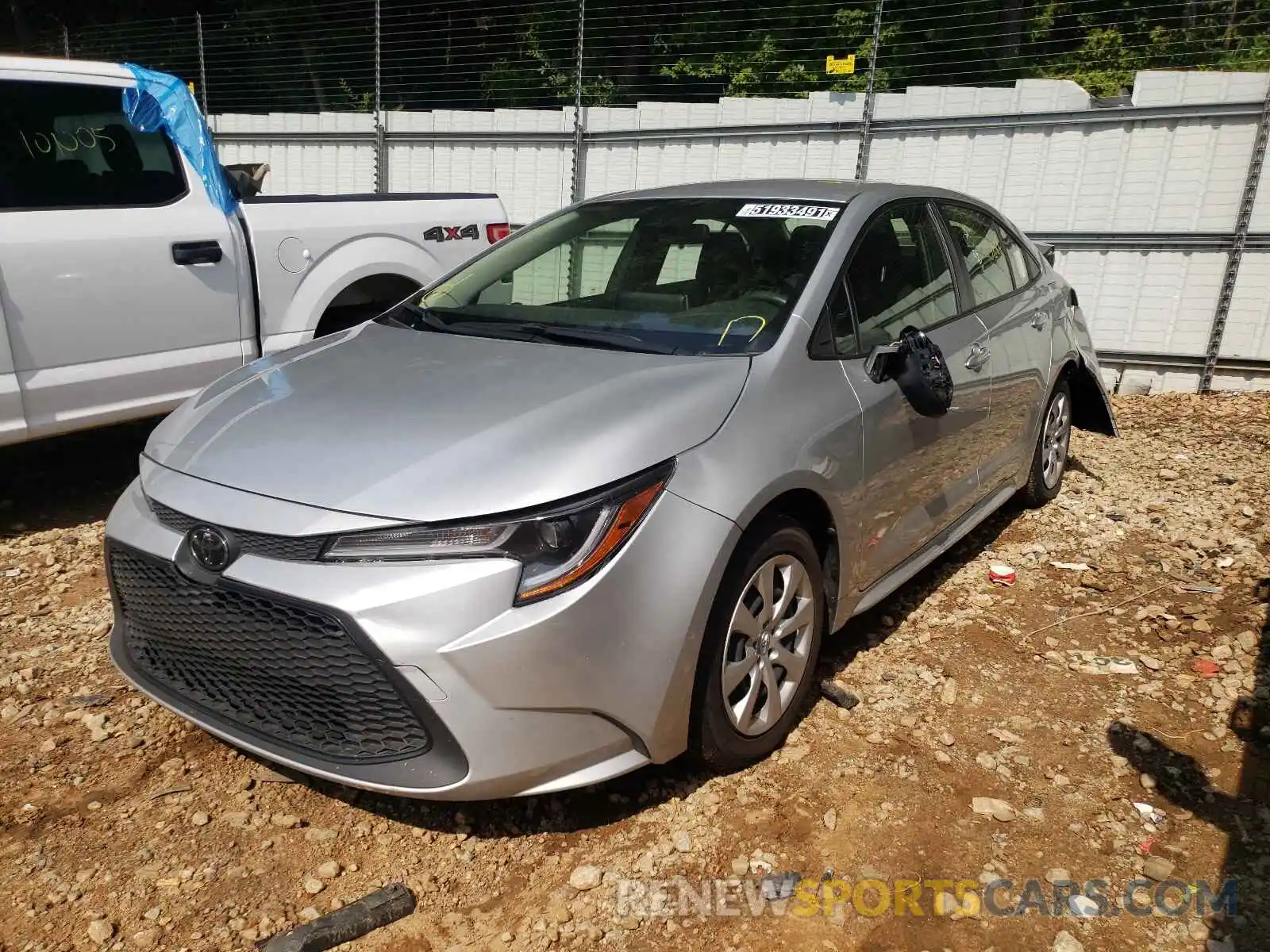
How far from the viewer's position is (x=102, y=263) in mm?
4289

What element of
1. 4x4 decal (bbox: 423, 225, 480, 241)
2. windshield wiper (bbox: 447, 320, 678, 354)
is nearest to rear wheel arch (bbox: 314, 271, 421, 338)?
4x4 decal (bbox: 423, 225, 480, 241)

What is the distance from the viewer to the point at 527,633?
2178mm

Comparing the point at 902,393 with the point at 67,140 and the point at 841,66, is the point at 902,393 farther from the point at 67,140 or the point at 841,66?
the point at 841,66

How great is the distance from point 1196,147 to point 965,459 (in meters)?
5.13

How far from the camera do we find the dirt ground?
2338mm

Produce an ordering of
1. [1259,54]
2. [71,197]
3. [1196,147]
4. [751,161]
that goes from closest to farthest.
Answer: [71,197] < [1196,147] < [751,161] < [1259,54]

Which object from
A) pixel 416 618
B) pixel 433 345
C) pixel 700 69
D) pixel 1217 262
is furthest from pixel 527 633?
pixel 700 69

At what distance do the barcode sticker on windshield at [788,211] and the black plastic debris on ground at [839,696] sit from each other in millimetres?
1570

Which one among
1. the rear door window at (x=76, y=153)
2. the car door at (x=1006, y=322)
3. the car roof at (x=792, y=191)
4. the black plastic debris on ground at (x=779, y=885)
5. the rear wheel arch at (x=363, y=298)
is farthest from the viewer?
the rear wheel arch at (x=363, y=298)

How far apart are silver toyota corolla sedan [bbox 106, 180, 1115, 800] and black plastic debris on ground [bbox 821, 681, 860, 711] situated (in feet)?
0.84

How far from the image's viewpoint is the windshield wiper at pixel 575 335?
3008 mm

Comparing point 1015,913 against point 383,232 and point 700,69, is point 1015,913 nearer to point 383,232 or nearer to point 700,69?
point 383,232

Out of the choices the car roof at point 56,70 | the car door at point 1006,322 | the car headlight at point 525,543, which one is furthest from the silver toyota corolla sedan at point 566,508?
the car roof at point 56,70

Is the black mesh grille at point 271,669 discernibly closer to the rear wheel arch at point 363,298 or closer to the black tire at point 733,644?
the black tire at point 733,644
